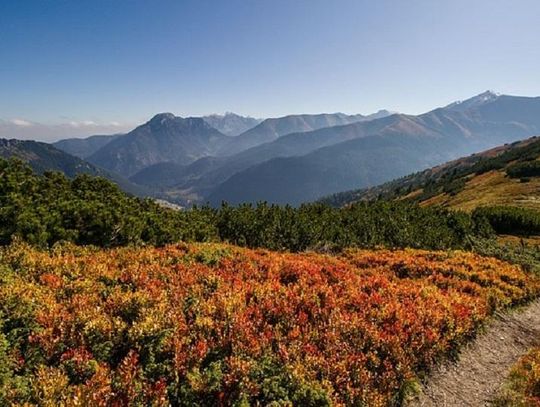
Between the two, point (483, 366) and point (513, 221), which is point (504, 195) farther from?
point (483, 366)

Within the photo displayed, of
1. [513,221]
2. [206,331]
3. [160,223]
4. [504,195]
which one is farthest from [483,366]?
[504,195]

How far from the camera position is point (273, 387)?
9.14 meters

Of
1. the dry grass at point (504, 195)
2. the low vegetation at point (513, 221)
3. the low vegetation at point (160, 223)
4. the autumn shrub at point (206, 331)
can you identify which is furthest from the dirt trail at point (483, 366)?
the dry grass at point (504, 195)

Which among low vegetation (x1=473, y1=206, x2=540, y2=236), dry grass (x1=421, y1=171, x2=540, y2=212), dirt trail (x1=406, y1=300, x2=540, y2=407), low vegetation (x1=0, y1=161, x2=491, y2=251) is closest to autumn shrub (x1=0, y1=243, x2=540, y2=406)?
dirt trail (x1=406, y1=300, x2=540, y2=407)

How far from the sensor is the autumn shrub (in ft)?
28.9

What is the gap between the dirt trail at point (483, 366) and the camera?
1137 centimetres

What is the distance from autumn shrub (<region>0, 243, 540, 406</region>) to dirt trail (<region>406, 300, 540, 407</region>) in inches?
22.6

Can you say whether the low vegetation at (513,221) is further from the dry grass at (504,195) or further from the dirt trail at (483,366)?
the dirt trail at (483,366)

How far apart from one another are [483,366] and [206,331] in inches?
389

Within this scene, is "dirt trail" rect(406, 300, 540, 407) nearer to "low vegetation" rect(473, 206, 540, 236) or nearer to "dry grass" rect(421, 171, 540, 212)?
"low vegetation" rect(473, 206, 540, 236)

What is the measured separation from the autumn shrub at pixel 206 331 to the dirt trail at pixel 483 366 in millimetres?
573

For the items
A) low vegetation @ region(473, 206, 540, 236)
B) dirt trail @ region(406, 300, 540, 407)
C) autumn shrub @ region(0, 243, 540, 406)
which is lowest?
low vegetation @ region(473, 206, 540, 236)

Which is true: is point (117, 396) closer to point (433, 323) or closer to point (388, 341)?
point (388, 341)

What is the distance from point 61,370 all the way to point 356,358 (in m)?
7.59
